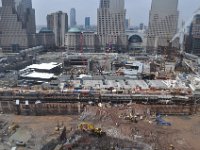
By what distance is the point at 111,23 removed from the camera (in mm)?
110562

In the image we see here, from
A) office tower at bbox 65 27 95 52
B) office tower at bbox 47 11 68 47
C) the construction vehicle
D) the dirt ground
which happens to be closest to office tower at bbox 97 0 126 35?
office tower at bbox 65 27 95 52

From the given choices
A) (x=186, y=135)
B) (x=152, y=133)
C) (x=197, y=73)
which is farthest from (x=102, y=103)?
(x=197, y=73)

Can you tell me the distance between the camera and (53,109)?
43000 millimetres

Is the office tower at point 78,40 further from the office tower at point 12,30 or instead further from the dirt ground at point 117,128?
the dirt ground at point 117,128

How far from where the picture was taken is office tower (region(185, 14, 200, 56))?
100938mm

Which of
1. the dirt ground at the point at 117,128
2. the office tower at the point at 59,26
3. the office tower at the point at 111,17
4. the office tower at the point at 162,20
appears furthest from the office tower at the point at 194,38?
the dirt ground at the point at 117,128

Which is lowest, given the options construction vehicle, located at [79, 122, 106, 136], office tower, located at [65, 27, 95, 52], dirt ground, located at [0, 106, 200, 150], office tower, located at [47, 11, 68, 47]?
dirt ground, located at [0, 106, 200, 150]

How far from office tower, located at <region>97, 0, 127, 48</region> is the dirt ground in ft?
227

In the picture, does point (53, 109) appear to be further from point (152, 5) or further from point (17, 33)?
point (152, 5)

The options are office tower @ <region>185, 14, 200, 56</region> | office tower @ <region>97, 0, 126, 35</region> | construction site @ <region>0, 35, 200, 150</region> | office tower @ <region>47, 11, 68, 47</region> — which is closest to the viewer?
construction site @ <region>0, 35, 200, 150</region>

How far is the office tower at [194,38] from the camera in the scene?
100938 millimetres

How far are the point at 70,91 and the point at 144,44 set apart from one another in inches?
2780

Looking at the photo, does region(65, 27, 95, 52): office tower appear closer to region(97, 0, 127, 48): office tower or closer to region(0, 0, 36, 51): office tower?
region(97, 0, 127, 48): office tower

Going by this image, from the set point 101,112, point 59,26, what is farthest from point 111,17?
point 101,112
